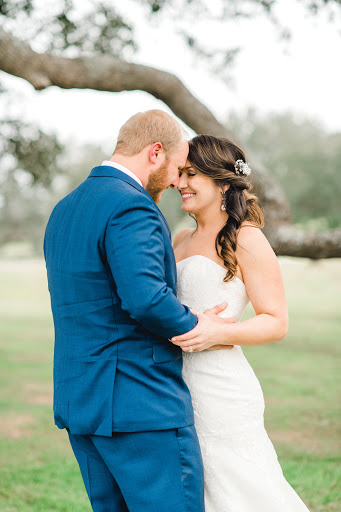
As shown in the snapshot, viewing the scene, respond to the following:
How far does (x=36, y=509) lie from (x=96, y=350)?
9.57ft

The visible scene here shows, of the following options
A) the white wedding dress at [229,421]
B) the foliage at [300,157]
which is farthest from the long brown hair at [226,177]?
the foliage at [300,157]

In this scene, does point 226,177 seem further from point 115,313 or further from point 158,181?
point 115,313

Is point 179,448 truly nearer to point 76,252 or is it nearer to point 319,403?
point 76,252

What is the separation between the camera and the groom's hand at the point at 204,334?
7.32 ft

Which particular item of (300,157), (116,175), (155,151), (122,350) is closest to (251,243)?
(155,151)

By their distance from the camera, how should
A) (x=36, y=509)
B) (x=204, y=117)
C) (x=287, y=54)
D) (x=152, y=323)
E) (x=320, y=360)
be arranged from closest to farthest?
(x=152, y=323), (x=36, y=509), (x=204, y=117), (x=287, y=54), (x=320, y=360)

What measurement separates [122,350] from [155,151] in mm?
842

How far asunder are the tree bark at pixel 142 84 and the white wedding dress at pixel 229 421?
10.00ft

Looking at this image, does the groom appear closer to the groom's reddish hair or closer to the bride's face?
the groom's reddish hair

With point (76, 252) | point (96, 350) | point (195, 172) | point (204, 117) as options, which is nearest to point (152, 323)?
point (96, 350)

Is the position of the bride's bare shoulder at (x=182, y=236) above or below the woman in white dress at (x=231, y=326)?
above

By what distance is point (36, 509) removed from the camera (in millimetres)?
4469

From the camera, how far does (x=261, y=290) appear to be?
271 cm

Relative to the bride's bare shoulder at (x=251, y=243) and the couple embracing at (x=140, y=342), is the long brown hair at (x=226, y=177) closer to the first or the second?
the bride's bare shoulder at (x=251, y=243)
